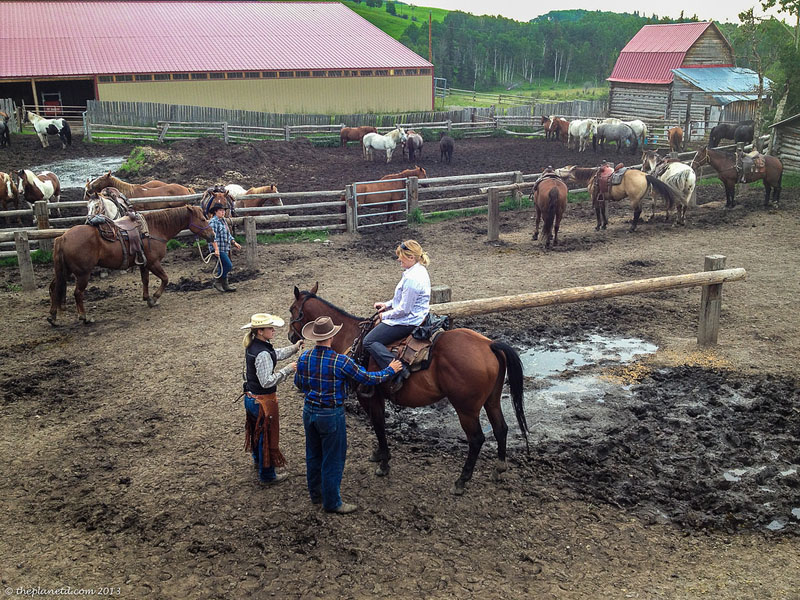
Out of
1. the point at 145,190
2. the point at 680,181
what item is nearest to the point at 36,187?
the point at 145,190

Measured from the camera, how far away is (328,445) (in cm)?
498

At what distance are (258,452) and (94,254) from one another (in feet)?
18.2

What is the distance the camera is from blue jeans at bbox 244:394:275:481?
17.5 feet

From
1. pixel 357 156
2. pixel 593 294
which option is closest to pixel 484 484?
pixel 593 294

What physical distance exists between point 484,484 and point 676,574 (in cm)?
164

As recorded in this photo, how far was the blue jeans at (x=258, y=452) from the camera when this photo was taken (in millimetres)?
5339

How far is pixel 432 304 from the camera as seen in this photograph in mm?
6715

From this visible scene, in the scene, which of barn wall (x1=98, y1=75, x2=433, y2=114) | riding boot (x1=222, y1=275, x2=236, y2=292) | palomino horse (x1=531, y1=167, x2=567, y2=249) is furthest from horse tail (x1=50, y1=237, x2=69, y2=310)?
barn wall (x1=98, y1=75, x2=433, y2=114)

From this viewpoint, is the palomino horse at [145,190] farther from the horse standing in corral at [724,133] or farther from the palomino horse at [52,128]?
the horse standing in corral at [724,133]

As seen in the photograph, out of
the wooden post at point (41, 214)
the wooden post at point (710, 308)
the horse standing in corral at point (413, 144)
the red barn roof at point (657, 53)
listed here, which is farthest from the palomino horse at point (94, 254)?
the red barn roof at point (657, 53)

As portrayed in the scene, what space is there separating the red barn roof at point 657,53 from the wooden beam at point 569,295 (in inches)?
1110

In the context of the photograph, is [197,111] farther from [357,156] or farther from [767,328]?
[767,328]

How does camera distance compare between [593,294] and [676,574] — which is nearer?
[676,574]

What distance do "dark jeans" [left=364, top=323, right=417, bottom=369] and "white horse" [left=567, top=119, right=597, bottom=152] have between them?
901 inches
